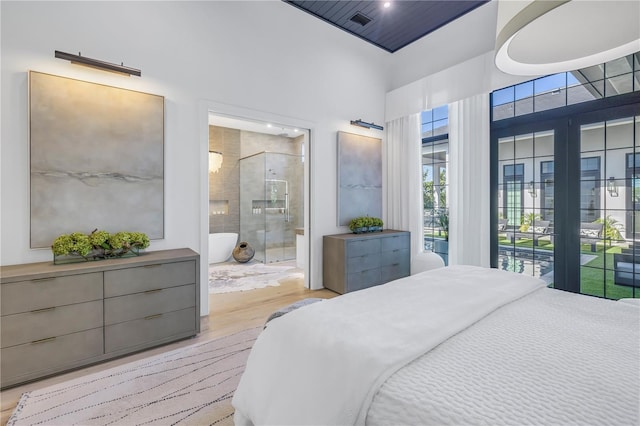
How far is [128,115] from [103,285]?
1498 millimetres

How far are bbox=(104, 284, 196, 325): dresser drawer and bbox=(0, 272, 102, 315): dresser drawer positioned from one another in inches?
5.5

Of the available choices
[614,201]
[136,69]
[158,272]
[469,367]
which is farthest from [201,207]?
[614,201]

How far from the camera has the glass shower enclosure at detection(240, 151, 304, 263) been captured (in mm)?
6047

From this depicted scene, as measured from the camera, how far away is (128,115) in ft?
8.48

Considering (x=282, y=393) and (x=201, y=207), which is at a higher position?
(x=201, y=207)

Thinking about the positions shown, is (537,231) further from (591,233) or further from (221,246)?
(221,246)

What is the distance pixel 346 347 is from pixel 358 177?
353 cm

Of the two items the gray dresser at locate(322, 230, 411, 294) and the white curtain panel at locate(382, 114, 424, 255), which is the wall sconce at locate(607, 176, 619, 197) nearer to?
the white curtain panel at locate(382, 114, 424, 255)

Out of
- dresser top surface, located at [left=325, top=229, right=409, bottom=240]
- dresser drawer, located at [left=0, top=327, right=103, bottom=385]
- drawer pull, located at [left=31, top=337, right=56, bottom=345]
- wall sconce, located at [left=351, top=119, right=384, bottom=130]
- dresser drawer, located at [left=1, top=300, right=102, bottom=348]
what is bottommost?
dresser drawer, located at [left=0, top=327, right=103, bottom=385]

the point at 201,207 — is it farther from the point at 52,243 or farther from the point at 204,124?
the point at 52,243

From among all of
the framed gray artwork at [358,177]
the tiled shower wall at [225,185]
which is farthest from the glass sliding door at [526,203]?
the tiled shower wall at [225,185]

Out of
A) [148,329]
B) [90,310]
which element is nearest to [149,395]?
[148,329]

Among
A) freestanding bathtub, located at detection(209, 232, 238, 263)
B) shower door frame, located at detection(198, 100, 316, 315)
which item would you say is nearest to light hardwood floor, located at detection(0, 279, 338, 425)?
shower door frame, located at detection(198, 100, 316, 315)

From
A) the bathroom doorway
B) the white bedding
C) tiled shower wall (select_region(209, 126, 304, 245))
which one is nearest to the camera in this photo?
the white bedding
